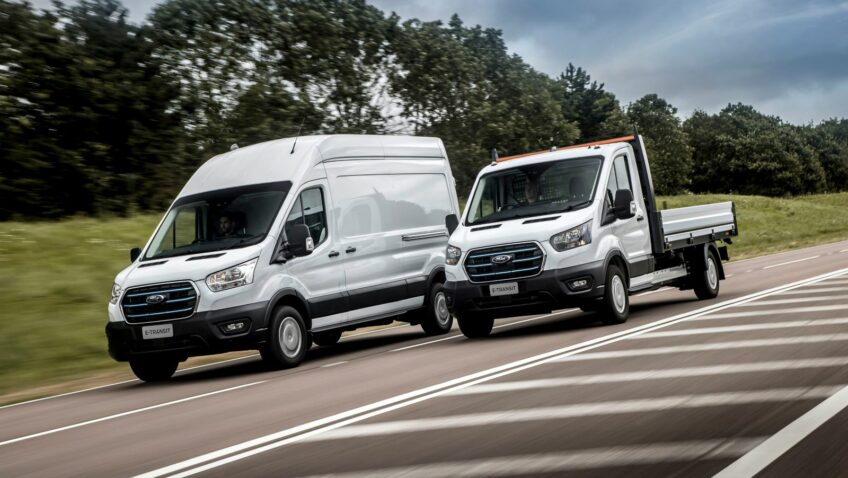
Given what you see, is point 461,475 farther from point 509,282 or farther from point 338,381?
point 509,282

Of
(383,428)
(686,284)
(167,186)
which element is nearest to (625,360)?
(383,428)

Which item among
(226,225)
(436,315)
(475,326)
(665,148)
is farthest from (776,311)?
(665,148)

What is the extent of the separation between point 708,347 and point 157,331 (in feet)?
18.5

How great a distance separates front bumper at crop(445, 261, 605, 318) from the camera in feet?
40.3

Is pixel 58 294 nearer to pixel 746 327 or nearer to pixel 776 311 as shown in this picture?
pixel 746 327

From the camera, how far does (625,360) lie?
9.26m

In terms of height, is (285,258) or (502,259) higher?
(285,258)

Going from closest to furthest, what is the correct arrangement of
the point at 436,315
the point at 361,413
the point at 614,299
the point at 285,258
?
the point at 361,413
the point at 285,258
the point at 614,299
the point at 436,315

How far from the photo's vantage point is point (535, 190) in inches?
535

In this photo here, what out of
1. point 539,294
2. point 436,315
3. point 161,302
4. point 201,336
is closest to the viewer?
point 201,336

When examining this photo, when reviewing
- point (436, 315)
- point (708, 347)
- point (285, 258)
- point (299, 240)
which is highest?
point (299, 240)

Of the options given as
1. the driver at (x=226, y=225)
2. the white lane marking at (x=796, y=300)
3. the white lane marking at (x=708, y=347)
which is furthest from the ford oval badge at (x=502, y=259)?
the white lane marking at (x=796, y=300)

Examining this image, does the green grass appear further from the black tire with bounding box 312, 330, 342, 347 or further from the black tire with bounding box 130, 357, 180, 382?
the black tire with bounding box 312, 330, 342, 347

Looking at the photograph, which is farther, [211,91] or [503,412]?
[211,91]
